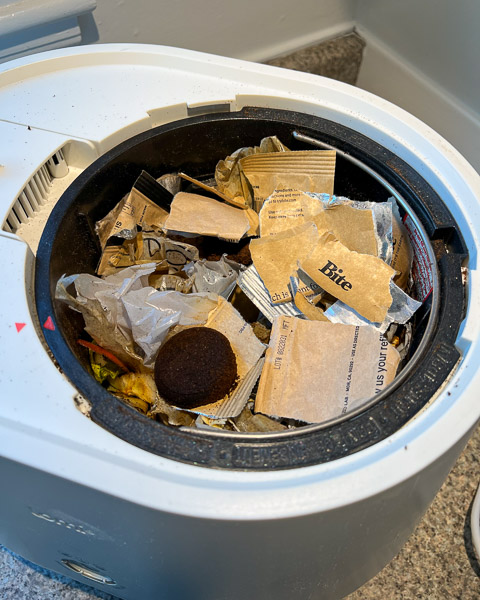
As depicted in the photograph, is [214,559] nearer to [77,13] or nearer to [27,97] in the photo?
[27,97]

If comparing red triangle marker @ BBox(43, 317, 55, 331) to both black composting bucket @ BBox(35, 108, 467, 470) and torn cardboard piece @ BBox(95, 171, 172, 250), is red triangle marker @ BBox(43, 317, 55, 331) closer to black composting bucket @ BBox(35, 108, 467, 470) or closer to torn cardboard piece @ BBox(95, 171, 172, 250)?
black composting bucket @ BBox(35, 108, 467, 470)

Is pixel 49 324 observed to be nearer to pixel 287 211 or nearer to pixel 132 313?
pixel 132 313

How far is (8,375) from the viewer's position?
537 millimetres

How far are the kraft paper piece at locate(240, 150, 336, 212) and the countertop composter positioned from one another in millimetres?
28

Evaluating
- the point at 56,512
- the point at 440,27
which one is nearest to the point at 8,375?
the point at 56,512

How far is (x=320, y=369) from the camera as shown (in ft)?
1.98

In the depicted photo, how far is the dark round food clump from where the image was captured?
0.58 meters

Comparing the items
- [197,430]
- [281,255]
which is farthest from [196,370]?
[281,255]

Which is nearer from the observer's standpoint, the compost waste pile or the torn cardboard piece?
the compost waste pile

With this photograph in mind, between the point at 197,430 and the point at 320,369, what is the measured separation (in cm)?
15

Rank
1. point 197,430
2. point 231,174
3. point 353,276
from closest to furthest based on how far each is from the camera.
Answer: point 197,430, point 353,276, point 231,174

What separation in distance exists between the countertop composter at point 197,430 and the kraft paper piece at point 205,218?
83 millimetres

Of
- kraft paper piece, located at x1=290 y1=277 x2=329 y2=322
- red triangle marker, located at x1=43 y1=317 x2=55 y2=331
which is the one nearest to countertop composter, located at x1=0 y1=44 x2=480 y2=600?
red triangle marker, located at x1=43 y1=317 x2=55 y2=331

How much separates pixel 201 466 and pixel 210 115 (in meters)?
0.46
